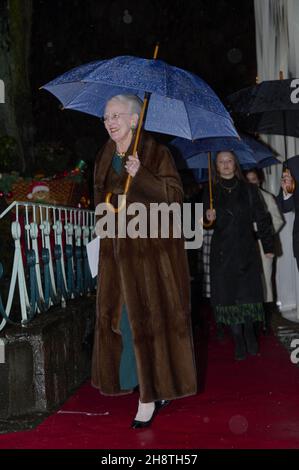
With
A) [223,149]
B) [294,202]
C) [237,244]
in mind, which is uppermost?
[223,149]

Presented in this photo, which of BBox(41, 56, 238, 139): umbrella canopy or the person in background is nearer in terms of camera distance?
BBox(41, 56, 238, 139): umbrella canopy

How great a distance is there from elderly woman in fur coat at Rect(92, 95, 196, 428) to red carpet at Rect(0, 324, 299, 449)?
0.22 m

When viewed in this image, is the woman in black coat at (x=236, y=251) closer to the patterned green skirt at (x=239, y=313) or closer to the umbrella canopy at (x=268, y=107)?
the patterned green skirt at (x=239, y=313)

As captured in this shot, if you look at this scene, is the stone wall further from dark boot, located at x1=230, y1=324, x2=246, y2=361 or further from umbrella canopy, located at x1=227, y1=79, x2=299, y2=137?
umbrella canopy, located at x1=227, y1=79, x2=299, y2=137

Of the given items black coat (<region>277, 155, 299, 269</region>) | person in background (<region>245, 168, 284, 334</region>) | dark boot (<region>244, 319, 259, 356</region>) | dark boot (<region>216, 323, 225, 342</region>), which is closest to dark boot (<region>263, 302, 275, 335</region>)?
person in background (<region>245, 168, 284, 334</region>)

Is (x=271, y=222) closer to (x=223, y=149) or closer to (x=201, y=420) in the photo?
(x=223, y=149)

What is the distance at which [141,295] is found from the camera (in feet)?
14.8

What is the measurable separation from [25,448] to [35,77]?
47.3 feet

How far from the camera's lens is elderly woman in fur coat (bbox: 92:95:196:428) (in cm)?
449

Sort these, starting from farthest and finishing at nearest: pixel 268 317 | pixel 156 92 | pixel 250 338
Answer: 1. pixel 268 317
2. pixel 250 338
3. pixel 156 92

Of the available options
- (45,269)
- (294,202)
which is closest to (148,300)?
(45,269)

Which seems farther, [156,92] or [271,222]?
[271,222]

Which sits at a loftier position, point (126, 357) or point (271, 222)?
point (271, 222)

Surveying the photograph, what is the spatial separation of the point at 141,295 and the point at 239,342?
8.14ft
